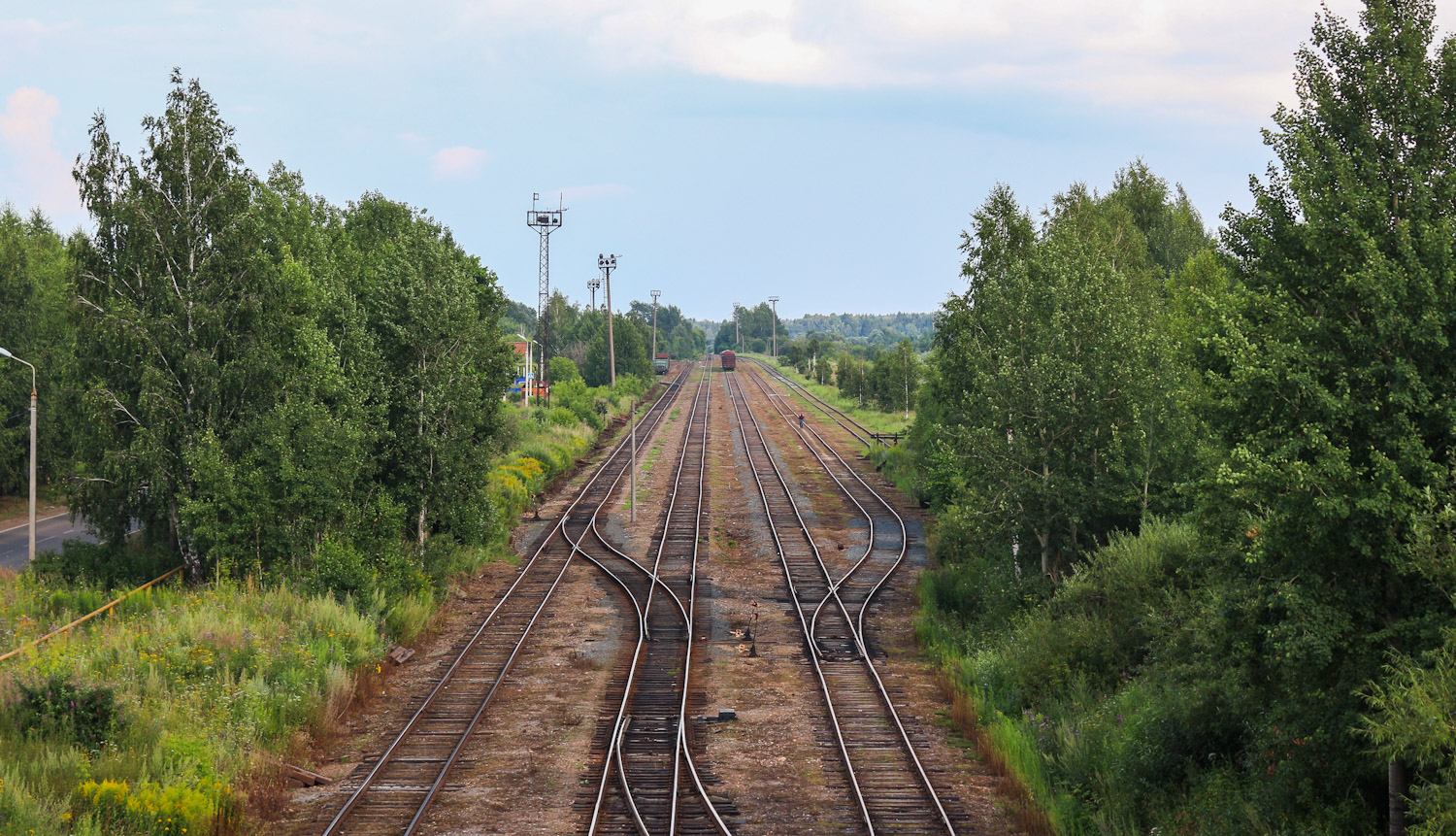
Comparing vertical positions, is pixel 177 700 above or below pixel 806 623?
above

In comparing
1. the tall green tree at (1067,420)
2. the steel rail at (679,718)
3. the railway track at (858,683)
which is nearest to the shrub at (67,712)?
the steel rail at (679,718)

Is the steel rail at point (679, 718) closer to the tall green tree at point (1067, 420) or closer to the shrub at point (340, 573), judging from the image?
the shrub at point (340, 573)

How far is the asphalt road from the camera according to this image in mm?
33250

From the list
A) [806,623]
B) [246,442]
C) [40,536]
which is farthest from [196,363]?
[40,536]

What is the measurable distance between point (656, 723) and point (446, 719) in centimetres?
373

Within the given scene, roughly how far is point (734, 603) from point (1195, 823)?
576 inches

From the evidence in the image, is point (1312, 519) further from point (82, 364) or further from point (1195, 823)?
point (82, 364)

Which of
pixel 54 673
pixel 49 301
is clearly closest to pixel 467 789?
pixel 54 673

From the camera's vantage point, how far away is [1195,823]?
39.9ft

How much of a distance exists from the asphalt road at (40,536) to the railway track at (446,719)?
1639cm

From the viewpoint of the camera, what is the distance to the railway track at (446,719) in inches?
537

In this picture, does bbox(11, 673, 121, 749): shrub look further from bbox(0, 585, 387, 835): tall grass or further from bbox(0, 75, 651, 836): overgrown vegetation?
bbox(0, 75, 651, 836): overgrown vegetation

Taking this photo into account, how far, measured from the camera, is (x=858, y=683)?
1959 cm

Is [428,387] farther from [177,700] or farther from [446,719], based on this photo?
[177,700]
